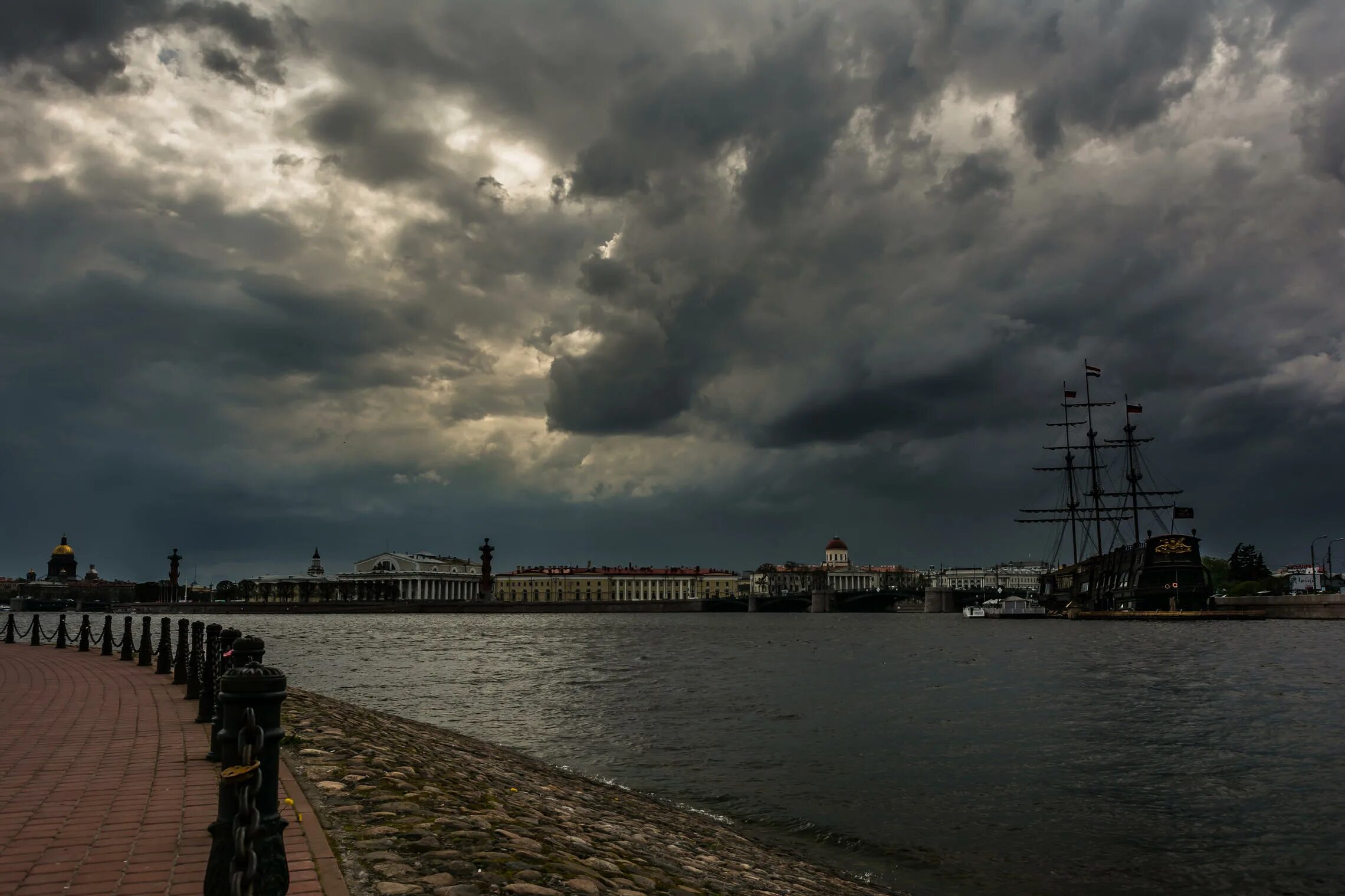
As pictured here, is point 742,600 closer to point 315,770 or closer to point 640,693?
→ point 640,693

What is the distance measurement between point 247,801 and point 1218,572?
198 m

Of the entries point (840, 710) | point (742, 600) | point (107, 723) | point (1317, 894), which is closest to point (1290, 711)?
point (840, 710)

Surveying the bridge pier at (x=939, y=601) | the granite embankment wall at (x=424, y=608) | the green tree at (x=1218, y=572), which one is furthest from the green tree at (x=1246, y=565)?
the granite embankment wall at (x=424, y=608)

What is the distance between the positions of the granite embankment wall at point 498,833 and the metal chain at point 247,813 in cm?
191

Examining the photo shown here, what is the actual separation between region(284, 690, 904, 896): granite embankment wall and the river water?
5.94ft

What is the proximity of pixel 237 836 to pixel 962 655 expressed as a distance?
49.6 m

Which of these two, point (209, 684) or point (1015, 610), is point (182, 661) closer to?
point (209, 684)

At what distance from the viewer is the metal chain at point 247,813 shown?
393 centimetres

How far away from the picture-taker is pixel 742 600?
638 ft

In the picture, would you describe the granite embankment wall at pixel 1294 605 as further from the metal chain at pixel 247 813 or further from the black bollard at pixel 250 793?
the metal chain at pixel 247 813

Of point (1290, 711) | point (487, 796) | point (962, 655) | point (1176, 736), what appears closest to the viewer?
point (487, 796)

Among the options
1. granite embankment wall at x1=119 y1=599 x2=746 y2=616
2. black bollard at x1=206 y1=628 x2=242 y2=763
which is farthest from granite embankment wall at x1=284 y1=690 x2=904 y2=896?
granite embankment wall at x1=119 y1=599 x2=746 y2=616

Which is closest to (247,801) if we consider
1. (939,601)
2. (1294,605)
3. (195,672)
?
(195,672)

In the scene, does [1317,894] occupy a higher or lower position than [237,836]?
lower
